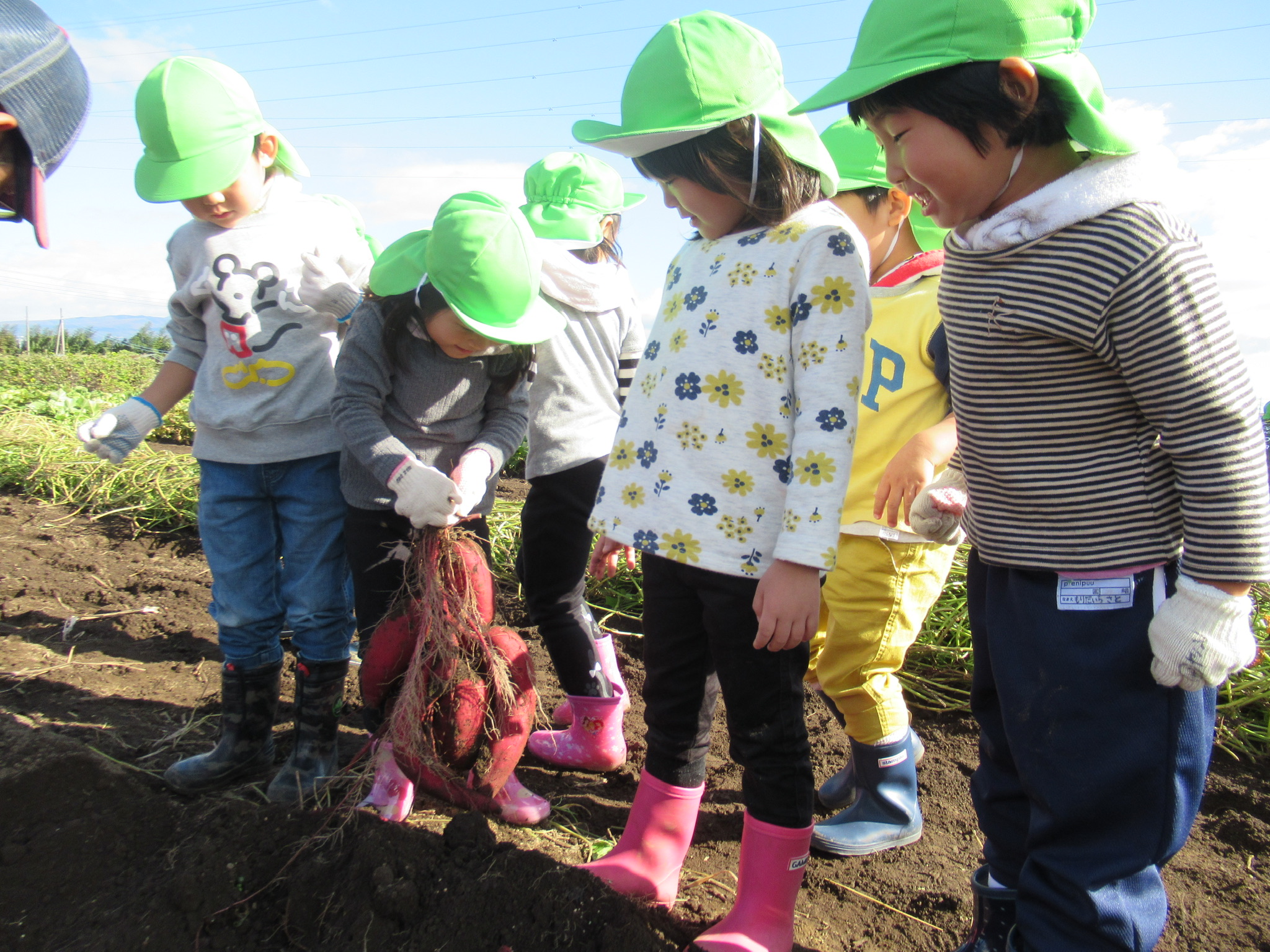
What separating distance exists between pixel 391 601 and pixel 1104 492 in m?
1.55

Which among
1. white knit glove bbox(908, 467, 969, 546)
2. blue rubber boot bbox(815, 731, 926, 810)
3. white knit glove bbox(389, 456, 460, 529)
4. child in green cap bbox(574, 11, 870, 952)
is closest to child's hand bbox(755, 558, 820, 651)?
child in green cap bbox(574, 11, 870, 952)

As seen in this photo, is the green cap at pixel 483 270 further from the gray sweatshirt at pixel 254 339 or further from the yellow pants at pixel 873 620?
the yellow pants at pixel 873 620

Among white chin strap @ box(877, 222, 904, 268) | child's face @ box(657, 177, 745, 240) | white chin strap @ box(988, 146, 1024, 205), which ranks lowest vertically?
white chin strap @ box(877, 222, 904, 268)

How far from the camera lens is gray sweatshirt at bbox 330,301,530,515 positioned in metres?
1.99

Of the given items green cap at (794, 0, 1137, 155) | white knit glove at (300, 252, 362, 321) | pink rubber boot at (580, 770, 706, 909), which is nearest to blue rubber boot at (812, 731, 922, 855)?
pink rubber boot at (580, 770, 706, 909)

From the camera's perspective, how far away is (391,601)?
2002 millimetres

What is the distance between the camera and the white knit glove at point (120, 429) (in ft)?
7.25

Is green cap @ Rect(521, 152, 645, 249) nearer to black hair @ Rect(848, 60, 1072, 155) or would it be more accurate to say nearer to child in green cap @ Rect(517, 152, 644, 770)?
child in green cap @ Rect(517, 152, 644, 770)

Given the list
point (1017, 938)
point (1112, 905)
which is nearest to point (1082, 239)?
→ point (1112, 905)

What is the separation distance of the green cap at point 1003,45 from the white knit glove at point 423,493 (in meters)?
1.18

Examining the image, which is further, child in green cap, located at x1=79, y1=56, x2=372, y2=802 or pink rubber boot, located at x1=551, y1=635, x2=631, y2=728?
pink rubber boot, located at x1=551, y1=635, x2=631, y2=728

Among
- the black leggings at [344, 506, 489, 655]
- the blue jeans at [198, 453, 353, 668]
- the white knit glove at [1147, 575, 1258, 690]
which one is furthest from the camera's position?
the blue jeans at [198, 453, 353, 668]

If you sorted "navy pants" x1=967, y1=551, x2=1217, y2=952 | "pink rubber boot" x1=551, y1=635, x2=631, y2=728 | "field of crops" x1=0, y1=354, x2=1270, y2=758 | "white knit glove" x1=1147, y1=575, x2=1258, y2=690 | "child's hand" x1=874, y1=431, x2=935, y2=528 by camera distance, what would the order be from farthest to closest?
"field of crops" x1=0, y1=354, x2=1270, y2=758 → "pink rubber boot" x1=551, y1=635, x2=631, y2=728 → "child's hand" x1=874, y1=431, x2=935, y2=528 → "navy pants" x1=967, y1=551, x2=1217, y2=952 → "white knit glove" x1=1147, y1=575, x2=1258, y2=690

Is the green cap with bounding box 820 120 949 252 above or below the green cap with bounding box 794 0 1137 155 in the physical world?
below
